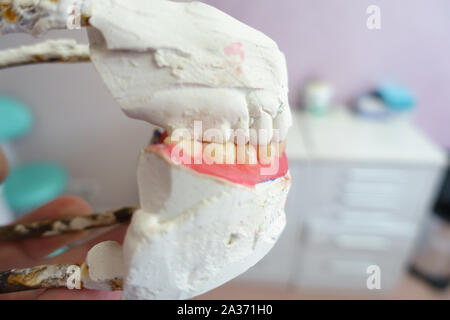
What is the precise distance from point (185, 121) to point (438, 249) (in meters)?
1.43

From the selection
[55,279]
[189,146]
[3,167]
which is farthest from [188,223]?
[3,167]

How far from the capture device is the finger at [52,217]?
75cm

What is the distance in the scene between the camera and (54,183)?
3.44 feet

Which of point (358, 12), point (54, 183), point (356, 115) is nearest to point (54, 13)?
point (358, 12)

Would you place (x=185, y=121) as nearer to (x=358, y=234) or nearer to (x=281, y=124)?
(x=281, y=124)

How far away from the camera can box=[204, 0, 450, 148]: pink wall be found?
59cm

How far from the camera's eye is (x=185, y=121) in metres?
0.38

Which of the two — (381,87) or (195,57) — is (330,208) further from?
(195,57)

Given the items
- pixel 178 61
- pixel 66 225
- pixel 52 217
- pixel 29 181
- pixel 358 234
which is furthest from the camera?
pixel 358 234

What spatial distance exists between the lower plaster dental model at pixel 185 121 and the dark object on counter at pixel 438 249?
126 centimetres

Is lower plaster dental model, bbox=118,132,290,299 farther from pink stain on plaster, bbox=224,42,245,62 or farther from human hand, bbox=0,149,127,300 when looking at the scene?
human hand, bbox=0,149,127,300

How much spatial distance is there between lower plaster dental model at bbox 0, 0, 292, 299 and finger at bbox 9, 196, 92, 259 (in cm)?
38

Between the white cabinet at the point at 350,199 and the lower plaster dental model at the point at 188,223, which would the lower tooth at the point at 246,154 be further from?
the white cabinet at the point at 350,199
